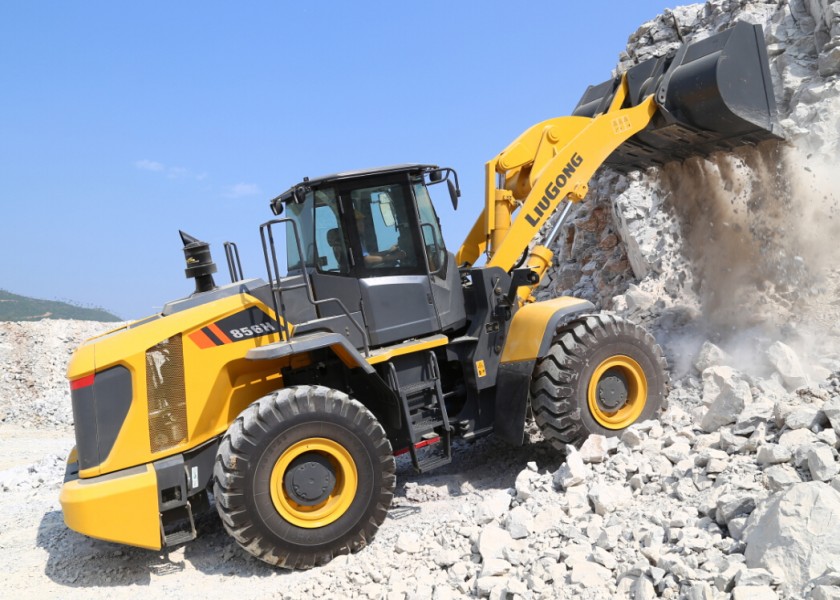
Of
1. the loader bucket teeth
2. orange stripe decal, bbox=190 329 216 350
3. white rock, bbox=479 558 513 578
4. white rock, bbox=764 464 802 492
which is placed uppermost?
the loader bucket teeth

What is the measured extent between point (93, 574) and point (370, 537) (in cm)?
193

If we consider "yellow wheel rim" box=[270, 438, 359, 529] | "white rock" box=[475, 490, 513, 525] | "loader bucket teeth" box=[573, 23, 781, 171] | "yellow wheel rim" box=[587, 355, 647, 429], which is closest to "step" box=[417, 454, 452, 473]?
"yellow wheel rim" box=[270, 438, 359, 529]

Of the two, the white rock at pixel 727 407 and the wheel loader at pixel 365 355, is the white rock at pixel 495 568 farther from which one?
the white rock at pixel 727 407

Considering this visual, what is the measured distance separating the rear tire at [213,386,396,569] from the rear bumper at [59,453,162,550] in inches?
18.0

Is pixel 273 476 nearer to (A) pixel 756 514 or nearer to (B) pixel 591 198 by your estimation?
(A) pixel 756 514

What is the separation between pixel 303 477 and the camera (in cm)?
484

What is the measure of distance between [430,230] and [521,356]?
1.26 m

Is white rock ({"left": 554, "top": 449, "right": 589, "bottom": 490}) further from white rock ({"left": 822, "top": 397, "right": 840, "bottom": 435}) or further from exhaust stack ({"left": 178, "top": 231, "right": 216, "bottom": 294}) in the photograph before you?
exhaust stack ({"left": 178, "top": 231, "right": 216, "bottom": 294})

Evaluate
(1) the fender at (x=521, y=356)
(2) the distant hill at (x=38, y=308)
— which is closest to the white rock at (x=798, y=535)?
(1) the fender at (x=521, y=356)

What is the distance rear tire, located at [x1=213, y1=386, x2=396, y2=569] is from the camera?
461 cm

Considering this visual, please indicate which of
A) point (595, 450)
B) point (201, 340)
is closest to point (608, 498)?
point (595, 450)

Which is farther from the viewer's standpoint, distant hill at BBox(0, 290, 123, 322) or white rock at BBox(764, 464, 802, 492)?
distant hill at BBox(0, 290, 123, 322)

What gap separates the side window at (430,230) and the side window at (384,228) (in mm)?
127

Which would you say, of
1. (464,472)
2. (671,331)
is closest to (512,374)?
(464,472)
